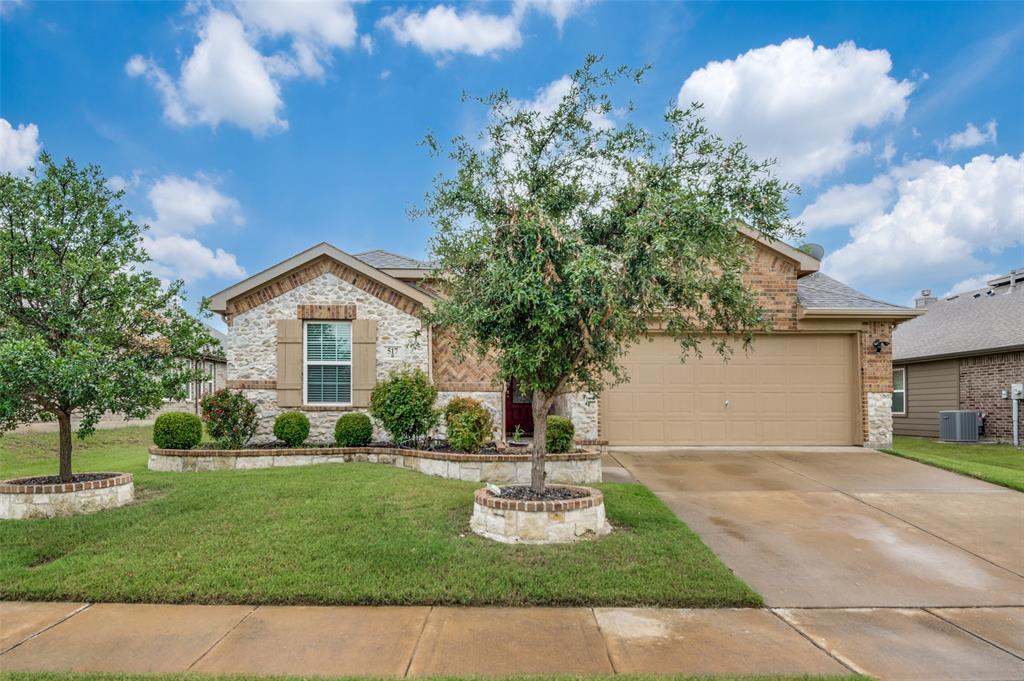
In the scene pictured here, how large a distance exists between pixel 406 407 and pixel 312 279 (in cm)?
345

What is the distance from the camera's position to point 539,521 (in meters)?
5.57

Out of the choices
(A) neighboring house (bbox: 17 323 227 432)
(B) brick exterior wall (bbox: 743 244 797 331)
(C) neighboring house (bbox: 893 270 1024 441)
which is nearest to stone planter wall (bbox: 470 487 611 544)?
(A) neighboring house (bbox: 17 323 227 432)

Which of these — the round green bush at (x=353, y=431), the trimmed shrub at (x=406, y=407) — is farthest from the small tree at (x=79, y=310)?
the trimmed shrub at (x=406, y=407)

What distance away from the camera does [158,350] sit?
290 inches

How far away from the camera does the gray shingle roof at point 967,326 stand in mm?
14648

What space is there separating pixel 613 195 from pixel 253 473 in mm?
7091

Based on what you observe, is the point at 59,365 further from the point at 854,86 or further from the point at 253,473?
the point at 854,86

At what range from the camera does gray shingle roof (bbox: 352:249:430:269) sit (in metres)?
13.5

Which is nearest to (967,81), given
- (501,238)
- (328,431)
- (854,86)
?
(854,86)

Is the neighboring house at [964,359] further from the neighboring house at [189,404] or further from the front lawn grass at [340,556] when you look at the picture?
the neighboring house at [189,404]

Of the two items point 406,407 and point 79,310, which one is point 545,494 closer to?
point 406,407

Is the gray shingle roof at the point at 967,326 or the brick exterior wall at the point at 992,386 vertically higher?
the gray shingle roof at the point at 967,326

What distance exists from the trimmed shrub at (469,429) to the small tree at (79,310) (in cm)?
389

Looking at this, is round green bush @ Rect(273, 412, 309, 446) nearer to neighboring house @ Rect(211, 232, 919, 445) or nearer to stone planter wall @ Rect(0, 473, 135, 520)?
neighboring house @ Rect(211, 232, 919, 445)
